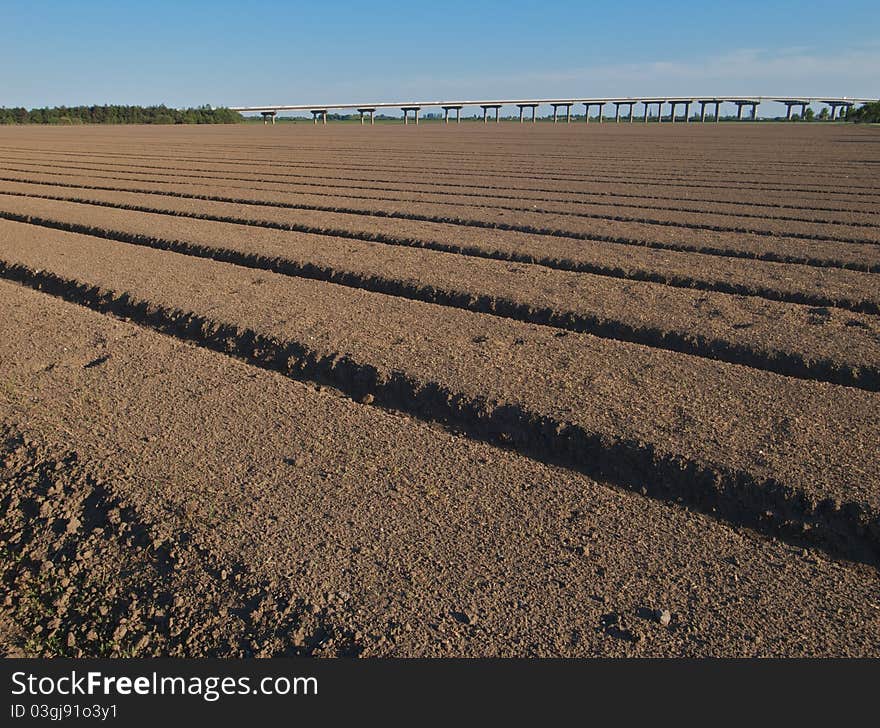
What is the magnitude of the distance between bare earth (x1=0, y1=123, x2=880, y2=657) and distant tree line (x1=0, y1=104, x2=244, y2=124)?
76055 millimetres

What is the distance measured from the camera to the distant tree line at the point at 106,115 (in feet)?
239

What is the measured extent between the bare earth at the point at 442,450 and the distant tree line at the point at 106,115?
7606 cm

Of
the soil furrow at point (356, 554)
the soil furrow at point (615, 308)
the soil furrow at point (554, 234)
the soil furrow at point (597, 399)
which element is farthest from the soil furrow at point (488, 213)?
the soil furrow at point (356, 554)

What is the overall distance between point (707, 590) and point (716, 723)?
679 mm

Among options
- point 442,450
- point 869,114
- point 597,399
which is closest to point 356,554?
point 442,450

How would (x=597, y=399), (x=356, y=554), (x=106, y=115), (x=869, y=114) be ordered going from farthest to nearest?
1. (x=106, y=115)
2. (x=869, y=114)
3. (x=597, y=399)
4. (x=356, y=554)

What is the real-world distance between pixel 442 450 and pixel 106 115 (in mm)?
85591

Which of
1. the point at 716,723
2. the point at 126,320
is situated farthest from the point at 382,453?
the point at 126,320

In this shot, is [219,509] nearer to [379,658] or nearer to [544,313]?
[379,658]

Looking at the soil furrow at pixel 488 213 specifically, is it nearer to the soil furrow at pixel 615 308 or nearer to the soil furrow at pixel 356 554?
the soil furrow at pixel 615 308

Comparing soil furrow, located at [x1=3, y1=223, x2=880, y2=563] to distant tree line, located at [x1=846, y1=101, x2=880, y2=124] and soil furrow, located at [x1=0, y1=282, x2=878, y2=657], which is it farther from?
distant tree line, located at [x1=846, y1=101, x2=880, y2=124]

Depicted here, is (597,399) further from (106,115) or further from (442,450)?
(106,115)

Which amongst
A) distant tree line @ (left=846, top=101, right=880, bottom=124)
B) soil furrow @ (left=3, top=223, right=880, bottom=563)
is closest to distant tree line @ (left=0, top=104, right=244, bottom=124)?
distant tree line @ (left=846, top=101, right=880, bottom=124)

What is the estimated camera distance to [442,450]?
394cm
